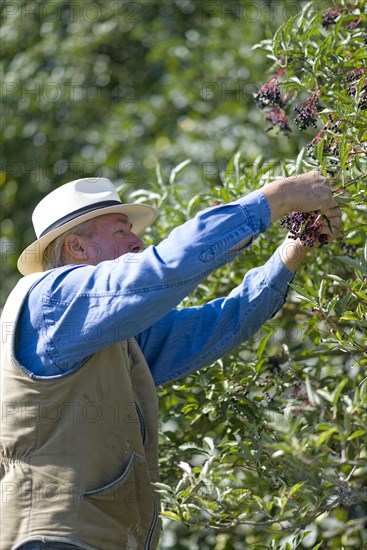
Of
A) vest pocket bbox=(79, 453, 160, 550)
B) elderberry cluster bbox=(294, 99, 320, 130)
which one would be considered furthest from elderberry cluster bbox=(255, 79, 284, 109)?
vest pocket bbox=(79, 453, 160, 550)

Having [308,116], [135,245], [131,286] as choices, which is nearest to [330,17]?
[308,116]

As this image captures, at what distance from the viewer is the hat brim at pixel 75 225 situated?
2.91m

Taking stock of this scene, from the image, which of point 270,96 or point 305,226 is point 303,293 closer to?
point 305,226

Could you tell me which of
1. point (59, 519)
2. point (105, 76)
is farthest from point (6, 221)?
point (59, 519)

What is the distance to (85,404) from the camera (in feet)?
8.55

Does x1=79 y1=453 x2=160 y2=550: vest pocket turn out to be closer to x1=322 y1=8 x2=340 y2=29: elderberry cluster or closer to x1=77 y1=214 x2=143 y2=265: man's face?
x1=77 y1=214 x2=143 y2=265: man's face

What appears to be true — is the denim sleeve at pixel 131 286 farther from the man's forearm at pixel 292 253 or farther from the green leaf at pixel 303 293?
the man's forearm at pixel 292 253

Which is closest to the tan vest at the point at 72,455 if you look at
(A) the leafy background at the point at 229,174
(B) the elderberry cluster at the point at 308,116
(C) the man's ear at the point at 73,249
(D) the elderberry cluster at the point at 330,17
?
(A) the leafy background at the point at 229,174

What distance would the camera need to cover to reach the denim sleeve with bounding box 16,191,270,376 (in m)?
2.38

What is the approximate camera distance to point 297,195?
2.46m

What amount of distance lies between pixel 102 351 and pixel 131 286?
1.07 feet

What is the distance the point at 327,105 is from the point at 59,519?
4.12ft

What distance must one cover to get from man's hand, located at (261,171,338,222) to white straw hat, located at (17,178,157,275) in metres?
0.62

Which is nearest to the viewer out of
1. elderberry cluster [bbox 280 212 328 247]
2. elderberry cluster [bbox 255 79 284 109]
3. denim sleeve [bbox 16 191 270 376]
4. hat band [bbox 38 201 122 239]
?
denim sleeve [bbox 16 191 270 376]
